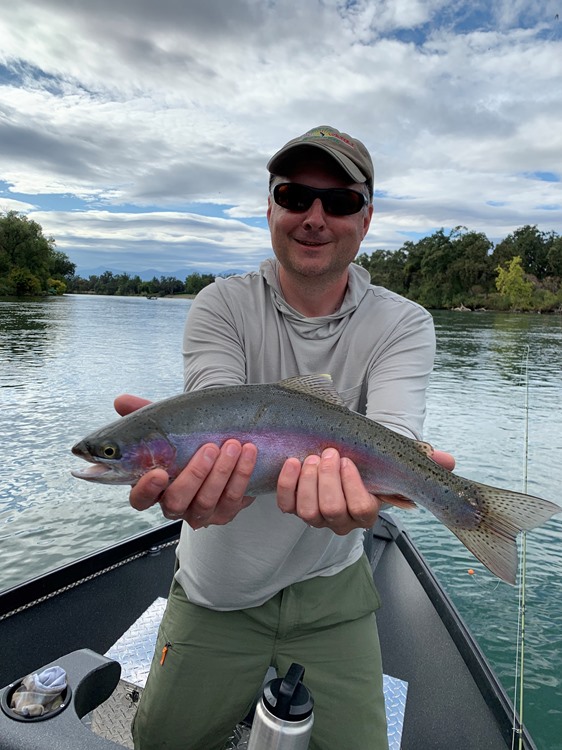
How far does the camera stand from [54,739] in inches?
76.6

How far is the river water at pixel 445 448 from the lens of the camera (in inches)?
232

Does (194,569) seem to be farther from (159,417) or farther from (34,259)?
(34,259)

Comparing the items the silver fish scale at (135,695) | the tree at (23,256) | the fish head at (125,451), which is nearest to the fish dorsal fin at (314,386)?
the fish head at (125,451)

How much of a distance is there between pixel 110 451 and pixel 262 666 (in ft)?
5.00

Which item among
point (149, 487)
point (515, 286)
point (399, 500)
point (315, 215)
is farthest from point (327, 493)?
point (515, 286)

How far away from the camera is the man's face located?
288 centimetres

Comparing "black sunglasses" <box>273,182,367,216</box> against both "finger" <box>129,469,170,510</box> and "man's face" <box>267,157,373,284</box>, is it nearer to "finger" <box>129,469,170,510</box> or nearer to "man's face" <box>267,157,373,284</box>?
"man's face" <box>267,157,373,284</box>

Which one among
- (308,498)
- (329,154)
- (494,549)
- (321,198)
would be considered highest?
(329,154)

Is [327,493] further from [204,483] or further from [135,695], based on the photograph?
[135,695]

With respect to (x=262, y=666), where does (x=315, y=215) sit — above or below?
above

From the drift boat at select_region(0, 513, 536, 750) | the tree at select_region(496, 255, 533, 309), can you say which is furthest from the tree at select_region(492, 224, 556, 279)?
the drift boat at select_region(0, 513, 536, 750)

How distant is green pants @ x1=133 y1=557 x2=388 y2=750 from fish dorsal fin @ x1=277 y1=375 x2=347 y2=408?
1078mm

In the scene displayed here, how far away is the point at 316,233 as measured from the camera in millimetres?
2871

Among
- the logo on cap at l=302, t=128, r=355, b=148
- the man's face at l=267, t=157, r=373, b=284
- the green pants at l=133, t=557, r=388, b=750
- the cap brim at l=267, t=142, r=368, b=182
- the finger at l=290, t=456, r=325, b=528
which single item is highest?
the logo on cap at l=302, t=128, r=355, b=148
